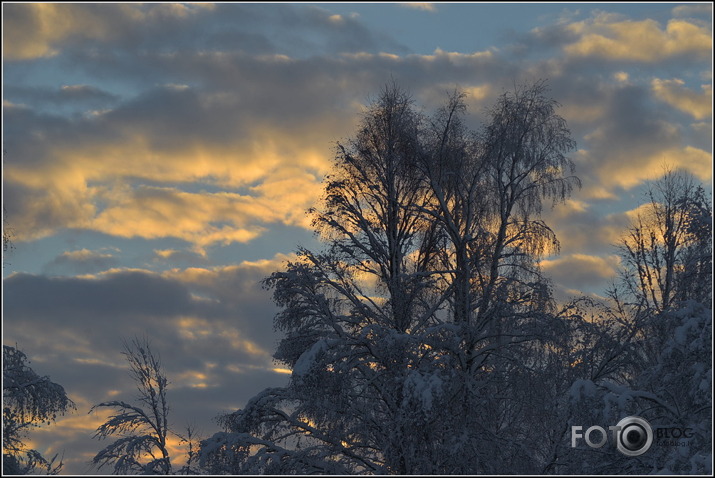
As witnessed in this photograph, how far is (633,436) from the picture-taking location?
57.9ft

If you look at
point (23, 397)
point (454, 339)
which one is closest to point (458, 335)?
point (454, 339)

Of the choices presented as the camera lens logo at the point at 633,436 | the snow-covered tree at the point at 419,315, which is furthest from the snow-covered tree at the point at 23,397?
the camera lens logo at the point at 633,436

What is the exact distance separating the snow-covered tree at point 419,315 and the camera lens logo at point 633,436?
11.7 feet

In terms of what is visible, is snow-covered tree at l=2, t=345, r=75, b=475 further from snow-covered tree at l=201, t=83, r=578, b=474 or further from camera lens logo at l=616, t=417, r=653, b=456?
camera lens logo at l=616, t=417, r=653, b=456

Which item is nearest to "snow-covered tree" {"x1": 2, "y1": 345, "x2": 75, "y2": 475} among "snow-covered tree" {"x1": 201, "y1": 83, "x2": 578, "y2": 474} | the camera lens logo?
"snow-covered tree" {"x1": 201, "y1": 83, "x2": 578, "y2": 474}

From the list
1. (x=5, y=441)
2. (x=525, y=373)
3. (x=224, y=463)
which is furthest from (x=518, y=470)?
(x=5, y=441)

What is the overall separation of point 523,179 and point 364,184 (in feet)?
15.7

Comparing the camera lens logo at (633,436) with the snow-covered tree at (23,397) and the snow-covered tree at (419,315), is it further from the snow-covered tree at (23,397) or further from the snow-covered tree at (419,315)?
the snow-covered tree at (23,397)

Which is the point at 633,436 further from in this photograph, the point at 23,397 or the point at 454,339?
the point at 23,397

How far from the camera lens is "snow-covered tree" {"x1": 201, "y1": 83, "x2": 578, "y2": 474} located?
→ 20.0 m

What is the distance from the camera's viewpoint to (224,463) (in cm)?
1997

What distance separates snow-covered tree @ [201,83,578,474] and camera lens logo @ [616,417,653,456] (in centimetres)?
355

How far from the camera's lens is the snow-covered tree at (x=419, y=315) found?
19984mm

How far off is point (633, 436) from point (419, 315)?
8.14 m
